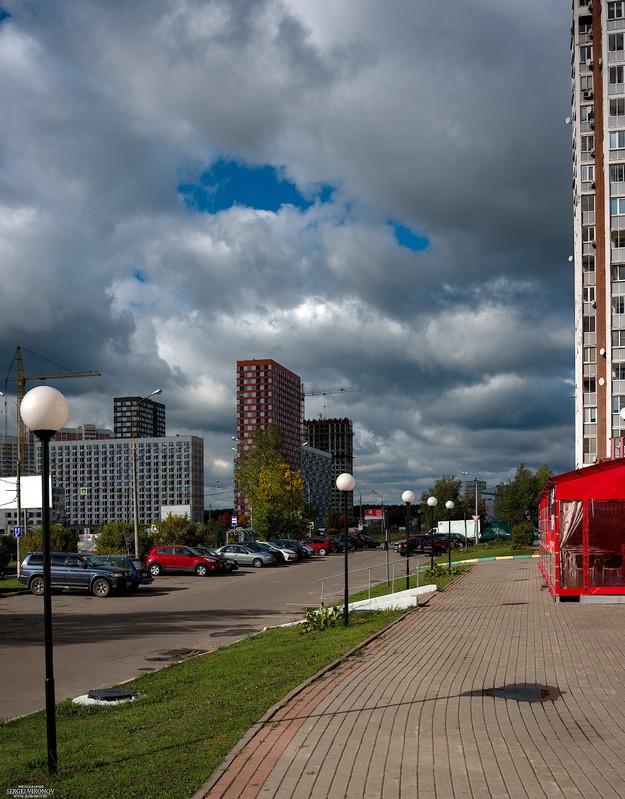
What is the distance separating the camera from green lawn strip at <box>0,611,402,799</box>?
261 inches

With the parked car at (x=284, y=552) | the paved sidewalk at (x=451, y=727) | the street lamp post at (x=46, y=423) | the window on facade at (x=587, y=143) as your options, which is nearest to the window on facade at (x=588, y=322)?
the window on facade at (x=587, y=143)

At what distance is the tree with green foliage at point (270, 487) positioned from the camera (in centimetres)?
6328

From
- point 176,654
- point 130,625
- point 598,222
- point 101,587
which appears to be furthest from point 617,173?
point 176,654

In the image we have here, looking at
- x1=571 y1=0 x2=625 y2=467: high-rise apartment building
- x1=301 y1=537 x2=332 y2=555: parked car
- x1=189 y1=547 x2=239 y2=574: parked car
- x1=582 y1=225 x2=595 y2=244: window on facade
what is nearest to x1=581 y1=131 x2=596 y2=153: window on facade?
x1=571 y1=0 x2=625 y2=467: high-rise apartment building

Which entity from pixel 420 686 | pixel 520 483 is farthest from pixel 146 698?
pixel 520 483

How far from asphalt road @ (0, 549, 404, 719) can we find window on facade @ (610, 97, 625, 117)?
1392 inches

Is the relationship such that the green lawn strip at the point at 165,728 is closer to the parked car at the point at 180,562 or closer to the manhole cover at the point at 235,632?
the manhole cover at the point at 235,632

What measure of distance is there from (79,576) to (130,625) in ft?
29.4

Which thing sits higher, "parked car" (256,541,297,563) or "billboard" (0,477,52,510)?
"billboard" (0,477,52,510)

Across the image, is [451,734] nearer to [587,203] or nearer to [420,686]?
[420,686]

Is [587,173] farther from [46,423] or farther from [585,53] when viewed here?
[46,423]

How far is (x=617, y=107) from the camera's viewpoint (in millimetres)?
51219

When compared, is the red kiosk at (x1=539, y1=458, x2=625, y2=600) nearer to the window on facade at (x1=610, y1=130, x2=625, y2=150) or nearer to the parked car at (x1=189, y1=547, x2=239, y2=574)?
the parked car at (x1=189, y1=547, x2=239, y2=574)

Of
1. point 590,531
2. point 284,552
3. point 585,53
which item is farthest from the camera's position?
point 585,53
